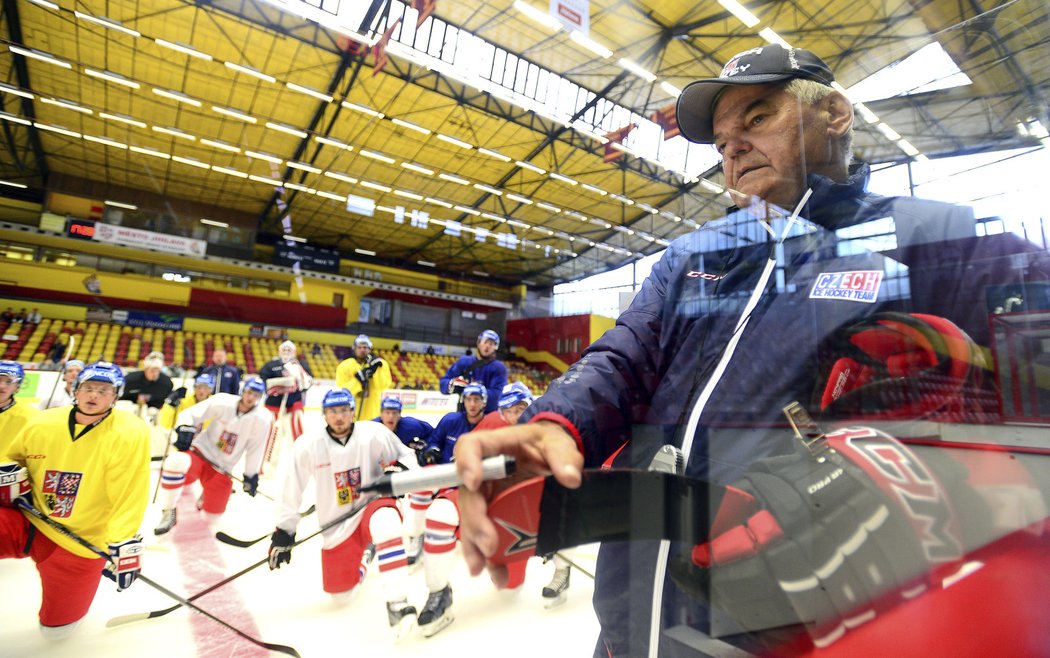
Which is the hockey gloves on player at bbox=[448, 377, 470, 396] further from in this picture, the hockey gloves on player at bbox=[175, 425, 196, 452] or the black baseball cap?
the black baseball cap

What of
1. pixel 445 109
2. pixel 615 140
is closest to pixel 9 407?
pixel 615 140

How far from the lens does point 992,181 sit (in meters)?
0.41

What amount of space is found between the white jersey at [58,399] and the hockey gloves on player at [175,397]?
0.81 m

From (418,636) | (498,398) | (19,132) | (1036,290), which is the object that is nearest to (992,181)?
(1036,290)

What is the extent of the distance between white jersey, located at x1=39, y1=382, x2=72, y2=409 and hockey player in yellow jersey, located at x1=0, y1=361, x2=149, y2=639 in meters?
2.97

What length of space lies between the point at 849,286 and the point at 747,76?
1.03 ft

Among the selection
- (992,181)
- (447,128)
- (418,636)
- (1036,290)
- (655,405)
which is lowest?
(418,636)

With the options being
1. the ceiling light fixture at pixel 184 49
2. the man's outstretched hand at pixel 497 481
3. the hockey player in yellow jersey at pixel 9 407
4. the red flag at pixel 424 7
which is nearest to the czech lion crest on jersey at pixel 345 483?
the hockey player in yellow jersey at pixel 9 407

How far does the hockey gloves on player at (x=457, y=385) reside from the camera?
3.40 meters

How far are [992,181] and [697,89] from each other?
351 mm

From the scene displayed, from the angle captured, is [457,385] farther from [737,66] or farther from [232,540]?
[737,66]

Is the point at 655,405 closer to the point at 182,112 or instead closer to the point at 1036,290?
the point at 1036,290

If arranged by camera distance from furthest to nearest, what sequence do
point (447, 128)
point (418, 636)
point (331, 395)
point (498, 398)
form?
point (447, 128)
point (498, 398)
point (331, 395)
point (418, 636)

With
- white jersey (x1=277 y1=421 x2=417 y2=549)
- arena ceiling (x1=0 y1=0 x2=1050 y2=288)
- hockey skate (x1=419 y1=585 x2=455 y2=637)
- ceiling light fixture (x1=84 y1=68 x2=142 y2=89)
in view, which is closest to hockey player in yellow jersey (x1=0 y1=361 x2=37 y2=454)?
white jersey (x1=277 y1=421 x2=417 y2=549)
